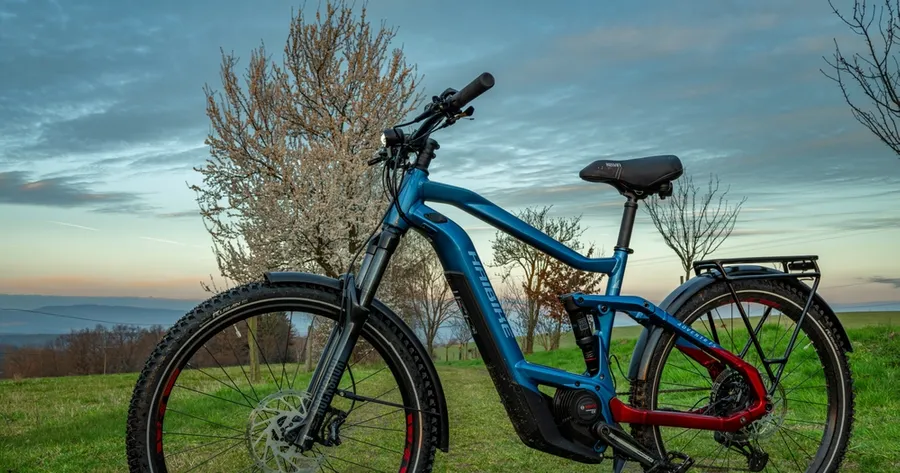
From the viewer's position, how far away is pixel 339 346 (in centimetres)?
272

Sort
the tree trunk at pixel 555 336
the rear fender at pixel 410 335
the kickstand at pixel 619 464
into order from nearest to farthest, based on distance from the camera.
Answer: the rear fender at pixel 410 335, the kickstand at pixel 619 464, the tree trunk at pixel 555 336

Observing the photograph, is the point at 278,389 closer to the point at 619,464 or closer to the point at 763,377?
the point at 619,464

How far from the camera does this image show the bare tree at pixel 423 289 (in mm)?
15086

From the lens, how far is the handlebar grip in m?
2.73

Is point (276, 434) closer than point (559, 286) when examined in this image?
Yes

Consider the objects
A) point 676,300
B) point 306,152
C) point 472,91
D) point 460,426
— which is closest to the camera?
point 472,91

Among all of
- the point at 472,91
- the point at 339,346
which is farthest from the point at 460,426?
the point at 472,91

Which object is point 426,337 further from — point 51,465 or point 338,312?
point 338,312

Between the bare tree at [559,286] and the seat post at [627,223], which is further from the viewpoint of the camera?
the bare tree at [559,286]

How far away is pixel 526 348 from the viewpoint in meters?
20.5

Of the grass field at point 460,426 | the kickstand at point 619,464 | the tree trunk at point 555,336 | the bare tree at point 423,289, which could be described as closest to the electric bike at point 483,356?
the kickstand at point 619,464

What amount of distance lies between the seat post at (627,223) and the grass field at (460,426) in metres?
1.49

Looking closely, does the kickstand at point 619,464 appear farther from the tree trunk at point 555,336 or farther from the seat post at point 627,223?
the tree trunk at point 555,336

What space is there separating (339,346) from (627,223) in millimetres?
1465
